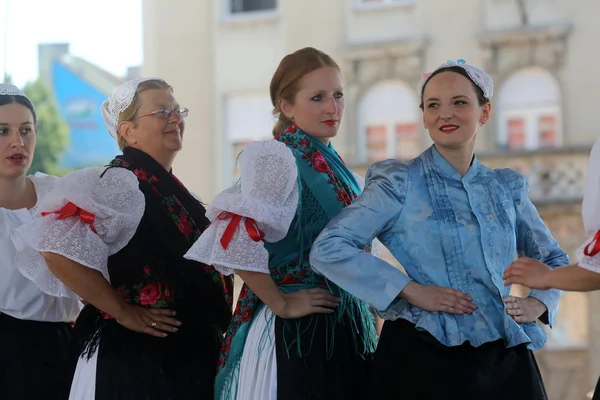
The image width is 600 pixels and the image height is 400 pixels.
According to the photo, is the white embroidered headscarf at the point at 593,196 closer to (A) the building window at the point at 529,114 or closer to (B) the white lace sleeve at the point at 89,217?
(B) the white lace sleeve at the point at 89,217

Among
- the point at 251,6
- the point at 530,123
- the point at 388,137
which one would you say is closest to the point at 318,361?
the point at 530,123

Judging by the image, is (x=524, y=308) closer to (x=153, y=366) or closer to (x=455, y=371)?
(x=455, y=371)

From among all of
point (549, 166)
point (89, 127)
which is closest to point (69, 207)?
point (549, 166)

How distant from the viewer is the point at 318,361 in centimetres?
293

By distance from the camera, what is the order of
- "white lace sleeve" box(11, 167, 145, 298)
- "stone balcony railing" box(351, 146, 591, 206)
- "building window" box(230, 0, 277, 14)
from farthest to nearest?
"building window" box(230, 0, 277, 14) → "stone balcony railing" box(351, 146, 591, 206) → "white lace sleeve" box(11, 167, 145, 298)

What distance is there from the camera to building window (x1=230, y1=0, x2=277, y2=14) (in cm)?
1520

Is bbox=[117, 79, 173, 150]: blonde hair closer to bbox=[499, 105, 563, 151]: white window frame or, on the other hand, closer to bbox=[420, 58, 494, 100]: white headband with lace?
bbox=[420, 58, 494, 100]: white headband with lace

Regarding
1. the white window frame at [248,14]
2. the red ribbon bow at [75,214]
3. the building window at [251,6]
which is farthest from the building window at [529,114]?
the red ribbon bow at [75,214]

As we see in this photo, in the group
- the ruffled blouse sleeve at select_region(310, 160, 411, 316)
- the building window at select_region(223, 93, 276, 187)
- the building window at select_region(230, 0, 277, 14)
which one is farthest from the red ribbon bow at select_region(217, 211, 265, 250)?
the building window at select_region(230, 0, 277, 14)

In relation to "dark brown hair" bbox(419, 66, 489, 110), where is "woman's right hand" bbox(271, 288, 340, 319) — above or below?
below

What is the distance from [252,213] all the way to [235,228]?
67 millimetres

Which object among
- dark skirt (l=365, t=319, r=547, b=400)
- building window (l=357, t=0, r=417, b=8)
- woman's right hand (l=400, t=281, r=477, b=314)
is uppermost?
building window (l=357, t=0, r=417, b=8)

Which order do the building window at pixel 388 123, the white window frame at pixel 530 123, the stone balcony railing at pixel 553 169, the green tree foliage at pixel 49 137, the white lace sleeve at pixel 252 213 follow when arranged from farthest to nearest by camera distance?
the green tree foliage at pixel 49 137
the building window at pixel 388 123
the white window frame at pixel 530 123
the stone balcony railing at pixel 553 169
the white lace sleeve at pixel 252 213

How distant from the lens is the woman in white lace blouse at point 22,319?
3.50 meters
